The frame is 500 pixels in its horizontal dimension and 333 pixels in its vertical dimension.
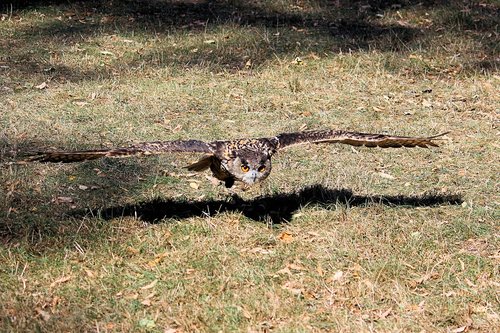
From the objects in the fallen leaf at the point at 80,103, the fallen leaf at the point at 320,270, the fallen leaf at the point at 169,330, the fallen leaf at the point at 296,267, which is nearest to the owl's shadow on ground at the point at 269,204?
the fallen leaf at the point at 296,267

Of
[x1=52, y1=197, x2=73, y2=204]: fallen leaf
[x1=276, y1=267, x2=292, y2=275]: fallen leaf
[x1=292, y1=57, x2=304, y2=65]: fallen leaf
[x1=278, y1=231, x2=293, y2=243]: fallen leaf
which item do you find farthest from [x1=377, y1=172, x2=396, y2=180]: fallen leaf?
[x1=292, y1=57, x2=304, y2=65]: fallen leaf

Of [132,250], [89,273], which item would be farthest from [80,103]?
[89,273]

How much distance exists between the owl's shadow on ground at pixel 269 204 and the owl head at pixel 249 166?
2.19 ft

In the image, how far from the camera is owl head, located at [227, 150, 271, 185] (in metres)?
7.14

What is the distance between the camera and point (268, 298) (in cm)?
640

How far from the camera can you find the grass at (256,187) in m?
6.40

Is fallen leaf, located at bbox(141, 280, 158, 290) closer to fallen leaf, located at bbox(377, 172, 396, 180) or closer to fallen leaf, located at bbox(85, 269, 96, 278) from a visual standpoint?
fallen leaf, located at bbox(85, 269, 96, 278)

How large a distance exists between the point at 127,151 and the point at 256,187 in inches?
84.1

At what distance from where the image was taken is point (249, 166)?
7.14 meters

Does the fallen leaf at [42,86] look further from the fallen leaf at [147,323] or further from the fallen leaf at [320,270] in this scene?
the fallen leaf at [147,323]

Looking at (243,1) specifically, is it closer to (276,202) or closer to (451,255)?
(276,202)

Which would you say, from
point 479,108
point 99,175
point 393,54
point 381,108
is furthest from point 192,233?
point 393,54

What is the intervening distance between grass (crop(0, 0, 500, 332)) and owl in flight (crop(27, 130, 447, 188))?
0.58m

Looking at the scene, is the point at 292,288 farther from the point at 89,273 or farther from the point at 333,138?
the point at 89,273
